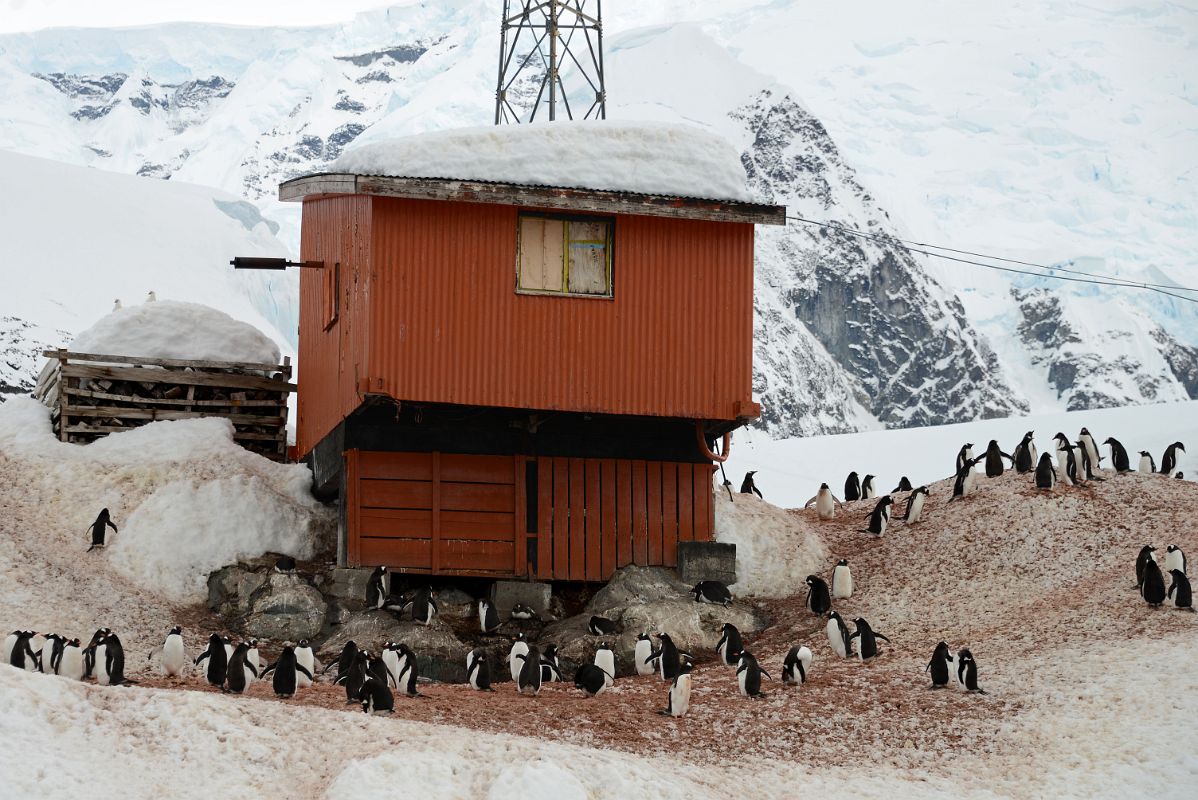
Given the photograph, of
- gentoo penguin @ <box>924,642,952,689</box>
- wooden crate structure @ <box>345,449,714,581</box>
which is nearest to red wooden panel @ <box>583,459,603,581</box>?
wooden crate structure @ <box>345,449,714,581</box>

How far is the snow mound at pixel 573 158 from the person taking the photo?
23.9 meters

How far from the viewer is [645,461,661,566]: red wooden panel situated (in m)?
25.1

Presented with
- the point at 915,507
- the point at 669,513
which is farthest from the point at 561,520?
the point at 915,507

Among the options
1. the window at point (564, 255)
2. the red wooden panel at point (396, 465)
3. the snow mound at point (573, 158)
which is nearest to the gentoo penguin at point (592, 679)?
the red wooden panel at point (396, 465)

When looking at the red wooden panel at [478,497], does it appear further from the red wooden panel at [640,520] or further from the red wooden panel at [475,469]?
the red wooden panel at [640,520]

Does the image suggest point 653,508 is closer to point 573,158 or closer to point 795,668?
point 573,158

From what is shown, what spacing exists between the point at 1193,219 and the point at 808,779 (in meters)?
162

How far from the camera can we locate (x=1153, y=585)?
814 inches

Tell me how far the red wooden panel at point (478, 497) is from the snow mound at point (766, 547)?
356 centimetres

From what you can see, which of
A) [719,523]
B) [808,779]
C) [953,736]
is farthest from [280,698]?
[719,523]

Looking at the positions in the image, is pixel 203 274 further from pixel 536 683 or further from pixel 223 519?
pixel 536 683

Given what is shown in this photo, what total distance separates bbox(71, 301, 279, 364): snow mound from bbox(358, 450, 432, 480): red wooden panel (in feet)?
17.6

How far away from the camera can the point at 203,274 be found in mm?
100125

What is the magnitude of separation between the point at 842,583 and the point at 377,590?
23.4 ft
